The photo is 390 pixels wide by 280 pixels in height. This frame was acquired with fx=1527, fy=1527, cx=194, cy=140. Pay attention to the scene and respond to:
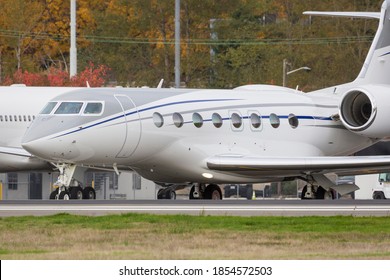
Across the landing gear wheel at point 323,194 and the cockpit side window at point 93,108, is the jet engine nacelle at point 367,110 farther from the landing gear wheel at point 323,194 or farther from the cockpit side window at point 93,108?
the cockpit side window at point 93,108

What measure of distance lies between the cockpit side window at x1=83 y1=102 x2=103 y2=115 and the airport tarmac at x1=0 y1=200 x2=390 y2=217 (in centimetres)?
341

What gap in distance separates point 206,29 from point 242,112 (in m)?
56.7

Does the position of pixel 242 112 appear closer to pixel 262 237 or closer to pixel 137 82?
pixel 262 237

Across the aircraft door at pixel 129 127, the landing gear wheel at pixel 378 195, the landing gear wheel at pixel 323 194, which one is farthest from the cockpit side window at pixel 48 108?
the landing gear wheel at pixel 378 195

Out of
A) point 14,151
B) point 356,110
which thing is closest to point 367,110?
point 356,110

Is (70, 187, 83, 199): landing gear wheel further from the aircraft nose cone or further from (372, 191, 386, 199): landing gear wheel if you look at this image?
(372, 191, 386, 199): landing gear wheel

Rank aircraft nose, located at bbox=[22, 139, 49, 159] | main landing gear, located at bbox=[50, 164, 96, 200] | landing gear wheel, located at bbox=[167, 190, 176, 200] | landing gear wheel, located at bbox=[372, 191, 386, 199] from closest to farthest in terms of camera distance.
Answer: aircraft nose, located at bbox=[22, 139, 49, 159], main landing gear, located at bbox=[50, 164, 96, 200], landing gear wheel, located at bbox=[167, 190, 176, 200], landing gear wheel, located at bbox=[372, 191, 386, 199]

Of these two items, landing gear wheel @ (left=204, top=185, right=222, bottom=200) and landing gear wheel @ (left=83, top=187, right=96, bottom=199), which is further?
landing gear wheel @ (left=204, top=185, right=222, bottom=200)

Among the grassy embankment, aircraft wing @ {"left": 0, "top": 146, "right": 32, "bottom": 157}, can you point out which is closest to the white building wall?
aircraft wing @ {"left": 0, "top": 146, "right": 32, "bottom": 157}

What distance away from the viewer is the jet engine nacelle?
1667 inches

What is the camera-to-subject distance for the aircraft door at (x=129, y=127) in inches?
1596

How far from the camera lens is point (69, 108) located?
40125 millimetres

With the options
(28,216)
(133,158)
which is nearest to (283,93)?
(133,158)

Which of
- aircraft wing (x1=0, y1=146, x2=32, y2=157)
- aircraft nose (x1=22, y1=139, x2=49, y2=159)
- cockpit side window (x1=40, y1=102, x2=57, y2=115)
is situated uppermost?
cockpit side window (x1=40, y1=102, x2=57, y2=115)
